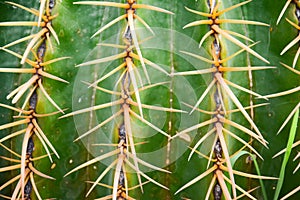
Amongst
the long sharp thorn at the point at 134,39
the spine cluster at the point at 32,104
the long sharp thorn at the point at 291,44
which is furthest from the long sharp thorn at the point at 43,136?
the long sharp thorn at the point at 291,44

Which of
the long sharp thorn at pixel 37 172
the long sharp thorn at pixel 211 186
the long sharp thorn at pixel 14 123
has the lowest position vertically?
the long sharp thorn at pixel 211 186

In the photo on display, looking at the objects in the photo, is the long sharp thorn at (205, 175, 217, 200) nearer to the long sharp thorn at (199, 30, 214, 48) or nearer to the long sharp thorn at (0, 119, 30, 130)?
the long sharp thorn at (199, 30, 214, 48)

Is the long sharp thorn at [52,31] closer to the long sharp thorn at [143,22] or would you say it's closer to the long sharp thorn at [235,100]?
the long sharp thorn at [143,22]

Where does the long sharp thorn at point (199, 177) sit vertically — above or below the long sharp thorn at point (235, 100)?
below

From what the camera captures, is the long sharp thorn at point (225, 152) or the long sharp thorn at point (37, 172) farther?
the long sharp thorn at point (37, 172)

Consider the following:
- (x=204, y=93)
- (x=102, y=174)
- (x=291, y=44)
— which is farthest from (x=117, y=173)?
(x=291, y=44)

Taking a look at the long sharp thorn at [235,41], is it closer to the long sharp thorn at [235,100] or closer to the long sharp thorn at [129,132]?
the long sharp thorn at [235,100]

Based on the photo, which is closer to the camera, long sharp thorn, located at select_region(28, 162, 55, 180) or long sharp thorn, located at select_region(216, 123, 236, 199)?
long sharp thorn, located at select_region(216, 123, 236, 199)

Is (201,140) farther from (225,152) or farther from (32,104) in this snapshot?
(32,104)

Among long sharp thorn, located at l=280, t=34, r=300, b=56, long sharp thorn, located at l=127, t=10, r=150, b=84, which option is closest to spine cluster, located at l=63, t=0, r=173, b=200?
long sharp thorn, located at l=127, t=10, r=150, b=84
